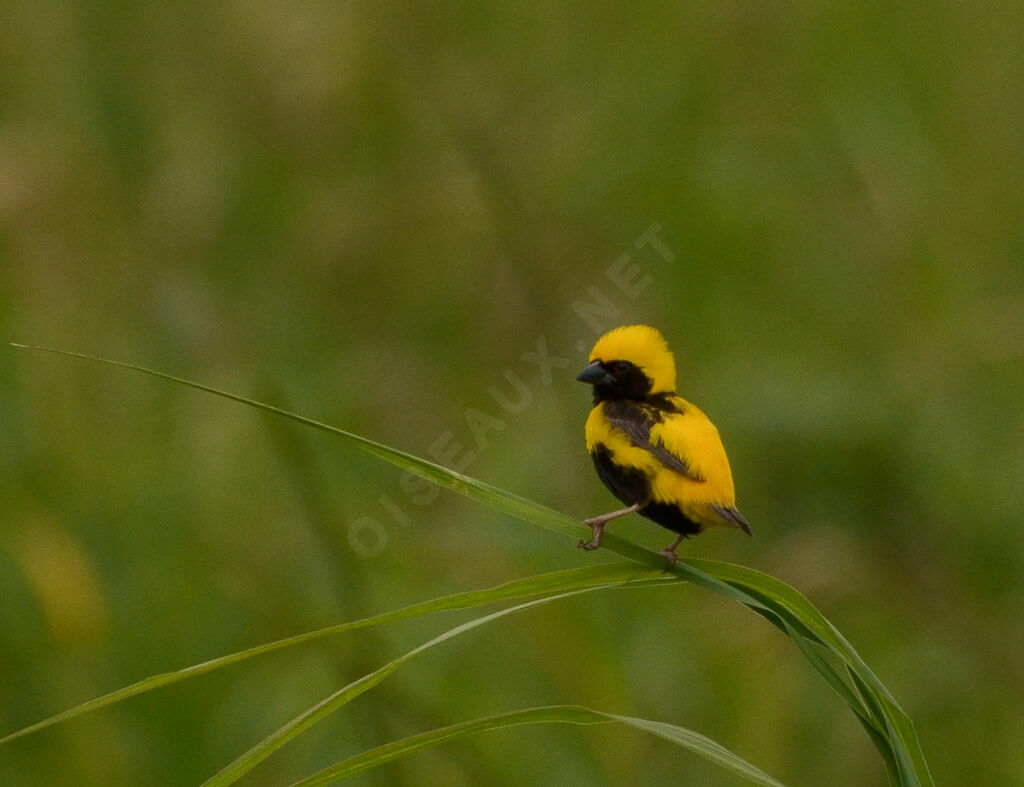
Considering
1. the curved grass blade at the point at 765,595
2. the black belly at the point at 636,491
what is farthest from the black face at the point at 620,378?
the curved grass blade at the point at 765,595

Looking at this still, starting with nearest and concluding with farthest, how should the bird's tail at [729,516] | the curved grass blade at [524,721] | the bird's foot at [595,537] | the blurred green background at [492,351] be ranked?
the curved grass blade at [524,721]
the bird's foot at [595,537]
the bird's tail at [729,516]
the blurred green background at [492,351]

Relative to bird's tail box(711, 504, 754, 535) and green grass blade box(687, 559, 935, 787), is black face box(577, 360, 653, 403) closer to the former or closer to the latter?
bird's tail box(711, 504, 754, 535)

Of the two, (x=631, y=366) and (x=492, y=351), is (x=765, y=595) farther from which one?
(x=492, y=351)

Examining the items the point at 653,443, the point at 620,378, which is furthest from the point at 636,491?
the point at 620,378

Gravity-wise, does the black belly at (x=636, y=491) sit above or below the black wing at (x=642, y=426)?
below

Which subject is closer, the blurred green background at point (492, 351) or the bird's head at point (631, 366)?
the bird's head at point (631, 366)

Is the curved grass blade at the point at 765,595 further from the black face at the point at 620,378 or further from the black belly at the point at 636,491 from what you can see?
the black face at the point at 620,378

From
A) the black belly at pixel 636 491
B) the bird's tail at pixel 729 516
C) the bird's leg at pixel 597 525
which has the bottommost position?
the bird's tail at pixel 729 516
